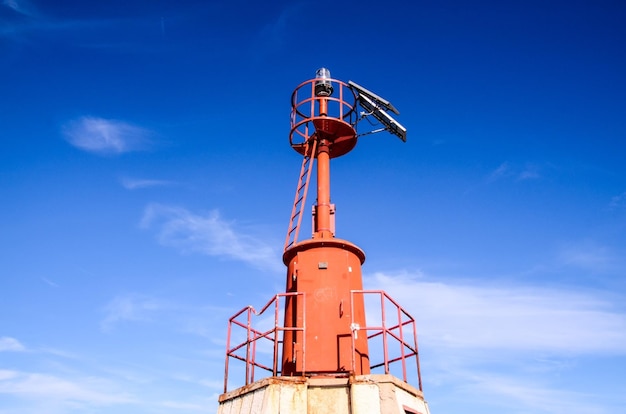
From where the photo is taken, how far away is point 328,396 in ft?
32.7

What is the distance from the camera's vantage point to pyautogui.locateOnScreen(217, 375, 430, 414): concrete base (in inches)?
383

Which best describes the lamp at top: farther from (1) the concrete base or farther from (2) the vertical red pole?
(1) the concrete base

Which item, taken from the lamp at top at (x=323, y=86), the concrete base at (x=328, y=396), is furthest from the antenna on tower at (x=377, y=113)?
the concrete base at (x=328, y=396)

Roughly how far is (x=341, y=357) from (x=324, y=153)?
5666 millimetres

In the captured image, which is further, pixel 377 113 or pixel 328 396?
pixel 377 113

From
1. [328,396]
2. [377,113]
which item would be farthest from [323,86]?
[328,396]

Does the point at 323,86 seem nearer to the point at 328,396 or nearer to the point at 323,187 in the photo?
the point at 323,187

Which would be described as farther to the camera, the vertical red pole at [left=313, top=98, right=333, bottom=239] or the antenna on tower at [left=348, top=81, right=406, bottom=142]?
the antenna on tower at [left=348, top=81, right=406, bottom=142]

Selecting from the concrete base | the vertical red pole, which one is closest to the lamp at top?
the vertical red pole

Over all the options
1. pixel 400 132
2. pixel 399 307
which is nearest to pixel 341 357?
pixel 399 307

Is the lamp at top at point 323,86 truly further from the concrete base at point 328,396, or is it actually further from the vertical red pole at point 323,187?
the concrete base at point 328,396

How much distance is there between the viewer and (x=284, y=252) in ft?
43.6

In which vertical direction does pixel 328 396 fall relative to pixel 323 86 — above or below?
below

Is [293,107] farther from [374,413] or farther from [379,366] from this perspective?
[374,413]
